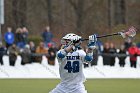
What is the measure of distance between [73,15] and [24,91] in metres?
29.3

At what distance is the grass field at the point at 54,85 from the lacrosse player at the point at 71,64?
324 inches

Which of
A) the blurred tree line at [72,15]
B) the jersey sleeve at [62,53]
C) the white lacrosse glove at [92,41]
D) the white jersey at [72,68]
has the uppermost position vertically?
the blurred tree line at [72,15]

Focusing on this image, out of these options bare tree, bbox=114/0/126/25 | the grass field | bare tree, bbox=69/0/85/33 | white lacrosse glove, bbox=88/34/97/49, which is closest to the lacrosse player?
→ white lacrosse glove, bbox=88/34/97/49

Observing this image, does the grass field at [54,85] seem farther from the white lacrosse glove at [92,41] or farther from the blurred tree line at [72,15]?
the blurred tree line at [72,15]

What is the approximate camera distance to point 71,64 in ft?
43.5

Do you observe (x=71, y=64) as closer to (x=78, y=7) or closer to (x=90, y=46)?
(x=90, y=46)

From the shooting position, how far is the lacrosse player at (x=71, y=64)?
42.9ft

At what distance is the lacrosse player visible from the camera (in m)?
13.1

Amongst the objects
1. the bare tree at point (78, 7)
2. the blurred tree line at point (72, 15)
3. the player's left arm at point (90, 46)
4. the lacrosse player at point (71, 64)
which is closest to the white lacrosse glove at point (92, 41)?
the player's left arm at point (90, 46)

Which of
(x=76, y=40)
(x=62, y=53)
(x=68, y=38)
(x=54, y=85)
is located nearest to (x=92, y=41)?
(x=76, y=40)

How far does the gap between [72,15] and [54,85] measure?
87.2 feet

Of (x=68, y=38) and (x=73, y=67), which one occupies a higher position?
(x=68, y=38)

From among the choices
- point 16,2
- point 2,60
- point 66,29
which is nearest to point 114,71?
point 2,60

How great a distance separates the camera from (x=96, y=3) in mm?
50125
